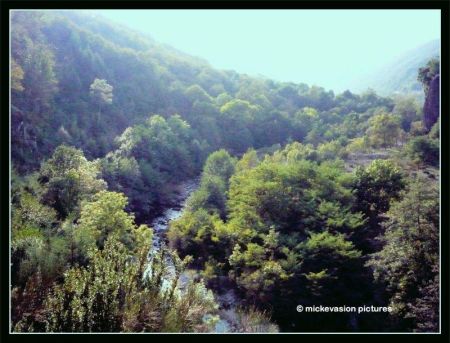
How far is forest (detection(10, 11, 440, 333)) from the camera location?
28.2 feet

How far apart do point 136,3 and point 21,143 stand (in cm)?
517

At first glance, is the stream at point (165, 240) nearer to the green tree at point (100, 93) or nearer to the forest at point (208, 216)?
the forest at point (208, 216)

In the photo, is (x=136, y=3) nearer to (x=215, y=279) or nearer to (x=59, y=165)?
(x=59, y=165)

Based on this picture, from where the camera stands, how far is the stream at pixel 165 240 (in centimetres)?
1050

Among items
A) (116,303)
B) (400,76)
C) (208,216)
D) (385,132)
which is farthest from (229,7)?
(400,76)

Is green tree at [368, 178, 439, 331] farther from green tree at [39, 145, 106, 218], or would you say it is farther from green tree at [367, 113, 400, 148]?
green tree at [39, 145, 106, 218]

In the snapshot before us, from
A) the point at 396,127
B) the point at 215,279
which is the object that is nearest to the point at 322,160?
the point at 396,127

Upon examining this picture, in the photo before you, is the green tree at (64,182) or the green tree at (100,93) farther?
the green tree at (100,93)

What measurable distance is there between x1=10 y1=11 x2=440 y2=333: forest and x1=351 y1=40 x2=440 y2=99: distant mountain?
1.72 ft

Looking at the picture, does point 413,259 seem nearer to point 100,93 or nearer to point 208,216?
point 208,216

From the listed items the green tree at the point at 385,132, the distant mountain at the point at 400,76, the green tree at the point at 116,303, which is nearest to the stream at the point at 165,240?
the green tree at the point at 116,303

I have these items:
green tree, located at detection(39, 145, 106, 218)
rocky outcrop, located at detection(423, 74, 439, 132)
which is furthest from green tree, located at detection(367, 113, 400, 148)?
green tree, located at detection(39, 145, 106, 218)

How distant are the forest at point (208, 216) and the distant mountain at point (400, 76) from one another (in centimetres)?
52

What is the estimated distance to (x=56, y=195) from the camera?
41.1 feet
